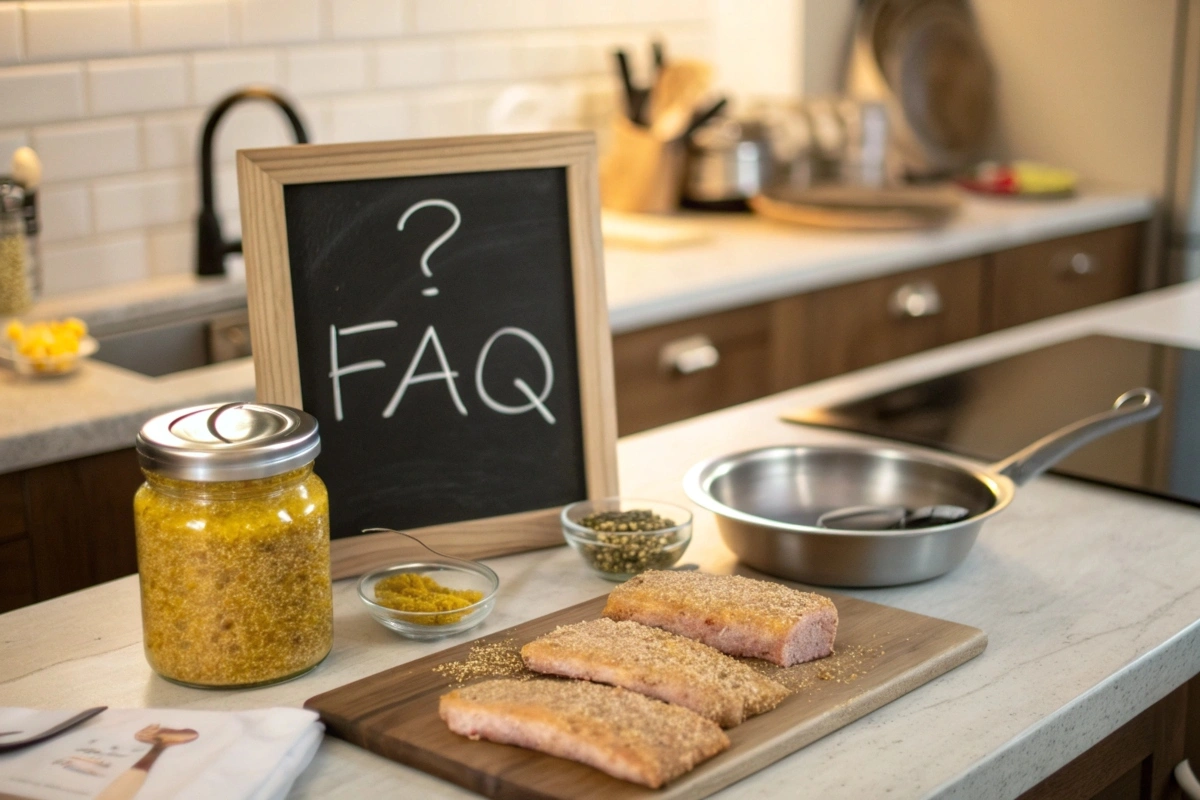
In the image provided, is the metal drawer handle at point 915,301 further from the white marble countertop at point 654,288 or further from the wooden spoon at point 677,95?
the wooden spoon at point 677,95

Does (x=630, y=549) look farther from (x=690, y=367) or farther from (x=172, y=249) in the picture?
(x=172, y=249)

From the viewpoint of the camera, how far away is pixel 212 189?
2.45 meters

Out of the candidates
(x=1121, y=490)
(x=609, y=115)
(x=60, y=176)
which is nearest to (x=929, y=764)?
(x=1121, y=490)

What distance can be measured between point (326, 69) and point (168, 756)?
212 centimetres

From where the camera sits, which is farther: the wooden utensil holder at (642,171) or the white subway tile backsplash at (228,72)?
the wooden utensil holder at (642,171)

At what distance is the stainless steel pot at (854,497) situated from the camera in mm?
1091

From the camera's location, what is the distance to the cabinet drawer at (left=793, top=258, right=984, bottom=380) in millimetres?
2760

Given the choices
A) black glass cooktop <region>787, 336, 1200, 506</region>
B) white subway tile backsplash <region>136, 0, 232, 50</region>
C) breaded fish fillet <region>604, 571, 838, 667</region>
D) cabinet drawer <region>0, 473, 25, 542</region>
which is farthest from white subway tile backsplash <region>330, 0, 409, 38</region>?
breaded fish fillet <region>604, 571, 838, 667</region>

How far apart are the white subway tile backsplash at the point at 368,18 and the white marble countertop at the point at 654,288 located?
0.61m

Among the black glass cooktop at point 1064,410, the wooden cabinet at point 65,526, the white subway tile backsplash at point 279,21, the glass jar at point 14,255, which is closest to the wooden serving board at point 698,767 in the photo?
the black glass cooktop at point 1064,410

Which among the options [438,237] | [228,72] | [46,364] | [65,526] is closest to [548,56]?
[228,72]

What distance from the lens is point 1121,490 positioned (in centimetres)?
135

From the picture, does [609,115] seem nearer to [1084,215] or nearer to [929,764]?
[1084,215]

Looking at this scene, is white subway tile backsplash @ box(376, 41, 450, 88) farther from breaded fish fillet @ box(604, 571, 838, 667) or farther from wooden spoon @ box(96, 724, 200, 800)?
wooden spoon @ box(96, 724, 200, 800)
